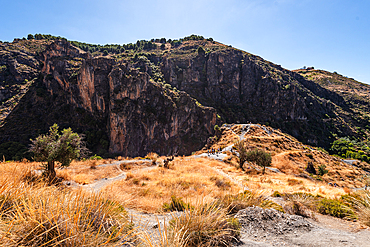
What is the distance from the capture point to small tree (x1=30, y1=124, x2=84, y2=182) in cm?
798

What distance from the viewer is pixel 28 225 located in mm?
1375

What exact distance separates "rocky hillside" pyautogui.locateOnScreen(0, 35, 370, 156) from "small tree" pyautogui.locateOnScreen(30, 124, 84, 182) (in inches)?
2161

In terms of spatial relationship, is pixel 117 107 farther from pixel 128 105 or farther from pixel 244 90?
pixel 244 90

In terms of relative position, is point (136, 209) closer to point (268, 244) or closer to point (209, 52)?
point (268, 244)

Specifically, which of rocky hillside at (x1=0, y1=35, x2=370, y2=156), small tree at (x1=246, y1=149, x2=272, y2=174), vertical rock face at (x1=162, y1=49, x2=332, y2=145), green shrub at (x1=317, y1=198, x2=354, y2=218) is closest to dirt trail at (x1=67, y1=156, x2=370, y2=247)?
green shrub at (x1=317, y1=198, x2=354, y2=218)

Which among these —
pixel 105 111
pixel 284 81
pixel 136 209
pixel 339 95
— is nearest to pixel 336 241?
pixel 136 209

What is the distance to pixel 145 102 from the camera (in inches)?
2667

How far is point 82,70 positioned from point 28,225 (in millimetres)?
75203

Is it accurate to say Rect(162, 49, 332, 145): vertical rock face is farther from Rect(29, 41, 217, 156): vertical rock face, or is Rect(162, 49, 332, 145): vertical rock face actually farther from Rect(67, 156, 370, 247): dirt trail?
Rect(67, 156, 370, 247): dirt trail

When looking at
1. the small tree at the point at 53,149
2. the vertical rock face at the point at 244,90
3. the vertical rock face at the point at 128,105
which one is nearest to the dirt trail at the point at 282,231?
the small tree at the point at 53,149

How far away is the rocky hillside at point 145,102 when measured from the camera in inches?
2429

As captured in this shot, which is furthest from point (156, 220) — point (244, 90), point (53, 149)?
point (244, 90)

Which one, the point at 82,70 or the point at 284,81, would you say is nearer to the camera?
the point at 82,70

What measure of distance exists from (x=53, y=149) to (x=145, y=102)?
61.7 metres
